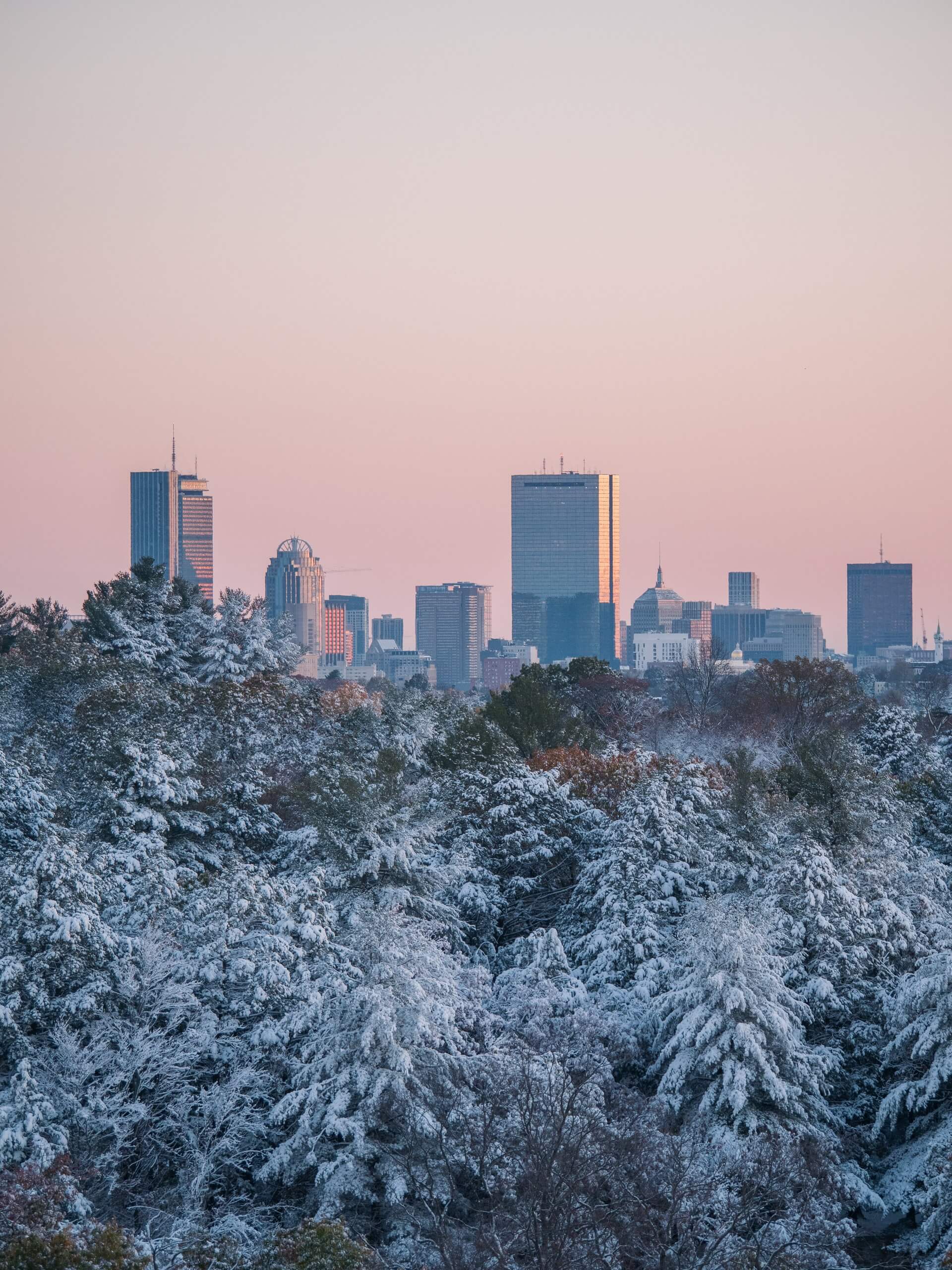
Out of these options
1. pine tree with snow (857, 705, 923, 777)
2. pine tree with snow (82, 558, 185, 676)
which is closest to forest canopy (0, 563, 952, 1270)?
pine tree with snow (857, 705, 923, 777)

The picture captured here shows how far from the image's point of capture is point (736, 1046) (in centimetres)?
2519

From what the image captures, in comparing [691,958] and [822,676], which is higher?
[822,676]

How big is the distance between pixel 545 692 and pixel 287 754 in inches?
511

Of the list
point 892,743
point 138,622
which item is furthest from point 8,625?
point 892,743

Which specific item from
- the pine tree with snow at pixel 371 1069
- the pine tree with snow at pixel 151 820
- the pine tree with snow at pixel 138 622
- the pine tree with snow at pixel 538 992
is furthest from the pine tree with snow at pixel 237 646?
the pine tree with snow at pixel 371 1069

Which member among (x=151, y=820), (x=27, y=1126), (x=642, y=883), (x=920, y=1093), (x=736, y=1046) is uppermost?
(x=151, y=820)

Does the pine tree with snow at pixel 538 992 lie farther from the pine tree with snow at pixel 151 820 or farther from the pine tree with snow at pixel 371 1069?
the pine tree with snow at pixel 151 820

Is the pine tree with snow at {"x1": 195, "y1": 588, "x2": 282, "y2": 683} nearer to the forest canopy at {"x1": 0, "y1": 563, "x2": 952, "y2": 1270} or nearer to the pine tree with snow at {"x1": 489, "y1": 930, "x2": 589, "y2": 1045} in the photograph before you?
the forest canopy at {"x1": 0, "y1": 563, "x2": 952, "y2": 1270}

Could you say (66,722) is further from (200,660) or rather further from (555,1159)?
(555,1159)

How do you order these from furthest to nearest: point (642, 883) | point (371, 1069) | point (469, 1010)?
point (642, 883), point (469, 1010), point (371, 1069)

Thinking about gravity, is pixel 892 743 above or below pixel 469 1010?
above

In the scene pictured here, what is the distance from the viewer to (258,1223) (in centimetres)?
2338

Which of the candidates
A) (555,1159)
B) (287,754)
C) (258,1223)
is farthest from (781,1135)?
(287,754)

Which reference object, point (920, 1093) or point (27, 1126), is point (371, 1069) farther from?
point (920, 1093)
